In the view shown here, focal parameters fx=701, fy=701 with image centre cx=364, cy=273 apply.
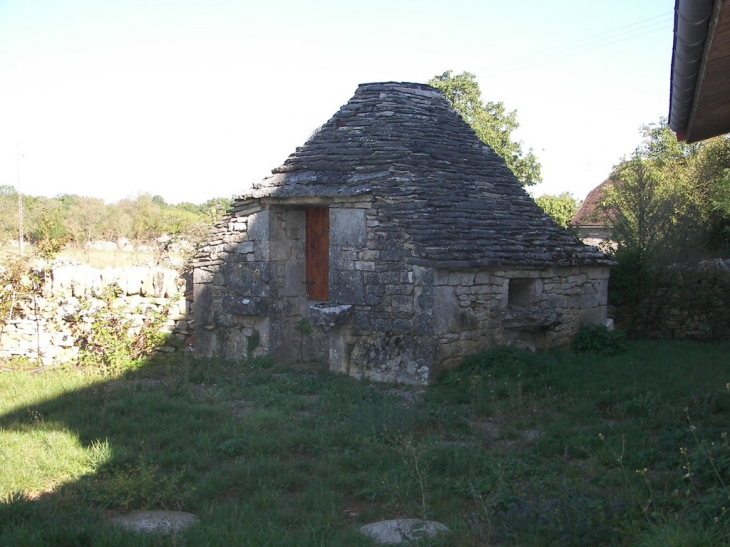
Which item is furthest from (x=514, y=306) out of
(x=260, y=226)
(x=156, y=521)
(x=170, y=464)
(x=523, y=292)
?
(x=156, y=521)

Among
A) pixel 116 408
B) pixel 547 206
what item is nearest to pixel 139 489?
pixel 116 408

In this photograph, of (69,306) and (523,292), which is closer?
(523,292)

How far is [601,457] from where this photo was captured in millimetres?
5500

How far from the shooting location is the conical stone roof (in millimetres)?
9008

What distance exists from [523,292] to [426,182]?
2093 millimetres

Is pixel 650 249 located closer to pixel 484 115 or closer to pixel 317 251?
pixel 317 251

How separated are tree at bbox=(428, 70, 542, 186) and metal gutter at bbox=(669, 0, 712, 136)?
19972mm

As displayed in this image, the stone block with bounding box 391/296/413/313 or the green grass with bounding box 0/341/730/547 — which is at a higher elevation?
the stone block with bounding box 391/296/413/313

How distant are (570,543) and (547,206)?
951 inches

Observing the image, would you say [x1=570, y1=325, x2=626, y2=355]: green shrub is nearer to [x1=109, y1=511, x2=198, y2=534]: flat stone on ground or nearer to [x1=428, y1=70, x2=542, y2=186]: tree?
[x1=109, y1=511, x2=198, y2=534]: flat stone on ground

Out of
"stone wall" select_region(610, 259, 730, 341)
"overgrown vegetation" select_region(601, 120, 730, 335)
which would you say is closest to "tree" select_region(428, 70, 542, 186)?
"overgrown vegetation" select_region(601, 120, 730, 335)

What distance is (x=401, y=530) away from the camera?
14.3 ft

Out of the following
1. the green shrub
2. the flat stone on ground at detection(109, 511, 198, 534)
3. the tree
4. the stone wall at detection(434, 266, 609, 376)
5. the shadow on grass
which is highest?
the tree

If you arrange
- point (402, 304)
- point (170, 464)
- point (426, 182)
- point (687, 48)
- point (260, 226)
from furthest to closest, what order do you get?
point (260, 226), point (426, 182), point (402, 304), point (170, 464), point (687, 48)
